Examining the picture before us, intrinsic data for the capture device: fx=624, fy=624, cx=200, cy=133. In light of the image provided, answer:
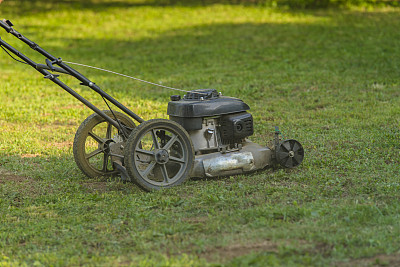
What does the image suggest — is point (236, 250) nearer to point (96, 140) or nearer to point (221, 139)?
point (221, 139)

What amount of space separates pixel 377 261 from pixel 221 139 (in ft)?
8.65

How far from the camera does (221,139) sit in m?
6.50

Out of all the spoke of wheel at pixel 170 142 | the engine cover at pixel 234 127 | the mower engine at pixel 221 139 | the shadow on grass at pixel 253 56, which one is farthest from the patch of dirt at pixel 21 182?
the shadow on grass at pixel 253 56

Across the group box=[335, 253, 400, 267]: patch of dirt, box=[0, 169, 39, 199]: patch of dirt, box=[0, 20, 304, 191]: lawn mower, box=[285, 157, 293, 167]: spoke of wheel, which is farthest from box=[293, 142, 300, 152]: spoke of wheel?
box=[0, 169, 39, 199]: patch of dirt

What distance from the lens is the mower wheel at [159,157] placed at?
5832mm

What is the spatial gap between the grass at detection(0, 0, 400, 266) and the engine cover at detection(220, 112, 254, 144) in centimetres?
43

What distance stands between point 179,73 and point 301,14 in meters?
7.81

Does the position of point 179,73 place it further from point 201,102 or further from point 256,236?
point 256,236

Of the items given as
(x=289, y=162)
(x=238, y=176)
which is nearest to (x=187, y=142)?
(x=238, y=176)

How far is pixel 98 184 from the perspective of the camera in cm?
648

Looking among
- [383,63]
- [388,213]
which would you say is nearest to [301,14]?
[383,63]

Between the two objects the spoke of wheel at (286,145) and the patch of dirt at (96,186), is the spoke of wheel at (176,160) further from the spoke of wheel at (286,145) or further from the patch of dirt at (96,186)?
the spoke of wheel at (286,145)

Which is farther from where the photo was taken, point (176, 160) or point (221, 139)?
point (221, 139)

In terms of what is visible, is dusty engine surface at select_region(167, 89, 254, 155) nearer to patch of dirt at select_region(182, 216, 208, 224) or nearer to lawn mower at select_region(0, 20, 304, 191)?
lawn mower at select_region(0, 20, 304, 191)
